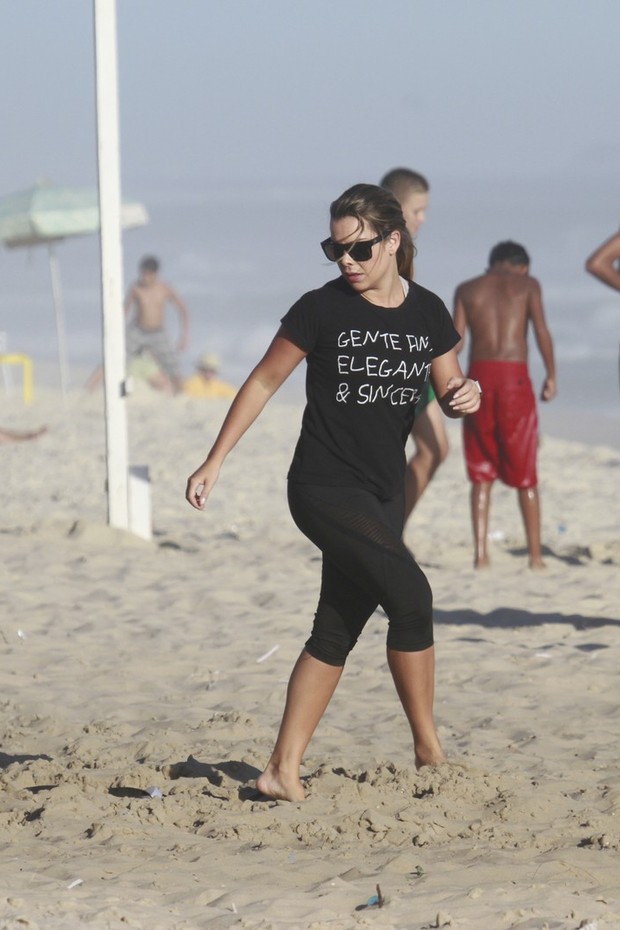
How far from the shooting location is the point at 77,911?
10.4 feet

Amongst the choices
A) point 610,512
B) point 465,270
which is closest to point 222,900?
point 610,512

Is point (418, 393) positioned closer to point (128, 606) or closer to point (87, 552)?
point (128, 606)

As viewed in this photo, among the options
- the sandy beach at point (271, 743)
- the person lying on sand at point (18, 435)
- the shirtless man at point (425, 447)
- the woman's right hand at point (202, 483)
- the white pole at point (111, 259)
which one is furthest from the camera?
the person lying on sand at point (18, 435)

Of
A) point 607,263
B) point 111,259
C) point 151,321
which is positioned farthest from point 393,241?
point 151,321

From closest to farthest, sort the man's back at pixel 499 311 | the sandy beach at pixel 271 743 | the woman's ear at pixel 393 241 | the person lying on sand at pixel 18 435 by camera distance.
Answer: the sandy beach at pixel 271 743 < the woman's ear at pixel 393 241 < the man's back at pixel 499 311 < the person lying on sand at pixel 18 435

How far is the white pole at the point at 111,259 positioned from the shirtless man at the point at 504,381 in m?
Result: 2.17

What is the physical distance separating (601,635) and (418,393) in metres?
2.98

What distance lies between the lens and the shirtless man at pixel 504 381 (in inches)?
335

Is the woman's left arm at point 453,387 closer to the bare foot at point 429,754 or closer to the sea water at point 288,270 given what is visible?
the bare foot at point 429,754

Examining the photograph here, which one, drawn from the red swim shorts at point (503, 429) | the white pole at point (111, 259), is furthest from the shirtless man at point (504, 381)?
the white pole at point (111, 259)

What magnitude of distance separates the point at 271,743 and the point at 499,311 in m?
4.05

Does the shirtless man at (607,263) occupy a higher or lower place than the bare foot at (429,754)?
higher

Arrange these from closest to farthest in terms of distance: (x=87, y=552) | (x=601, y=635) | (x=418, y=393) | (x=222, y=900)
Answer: (x=222, y=900) → (x=418, y=393) → (x=601, y=635) → (x=87, y=552)

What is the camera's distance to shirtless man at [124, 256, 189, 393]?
1936 cm
